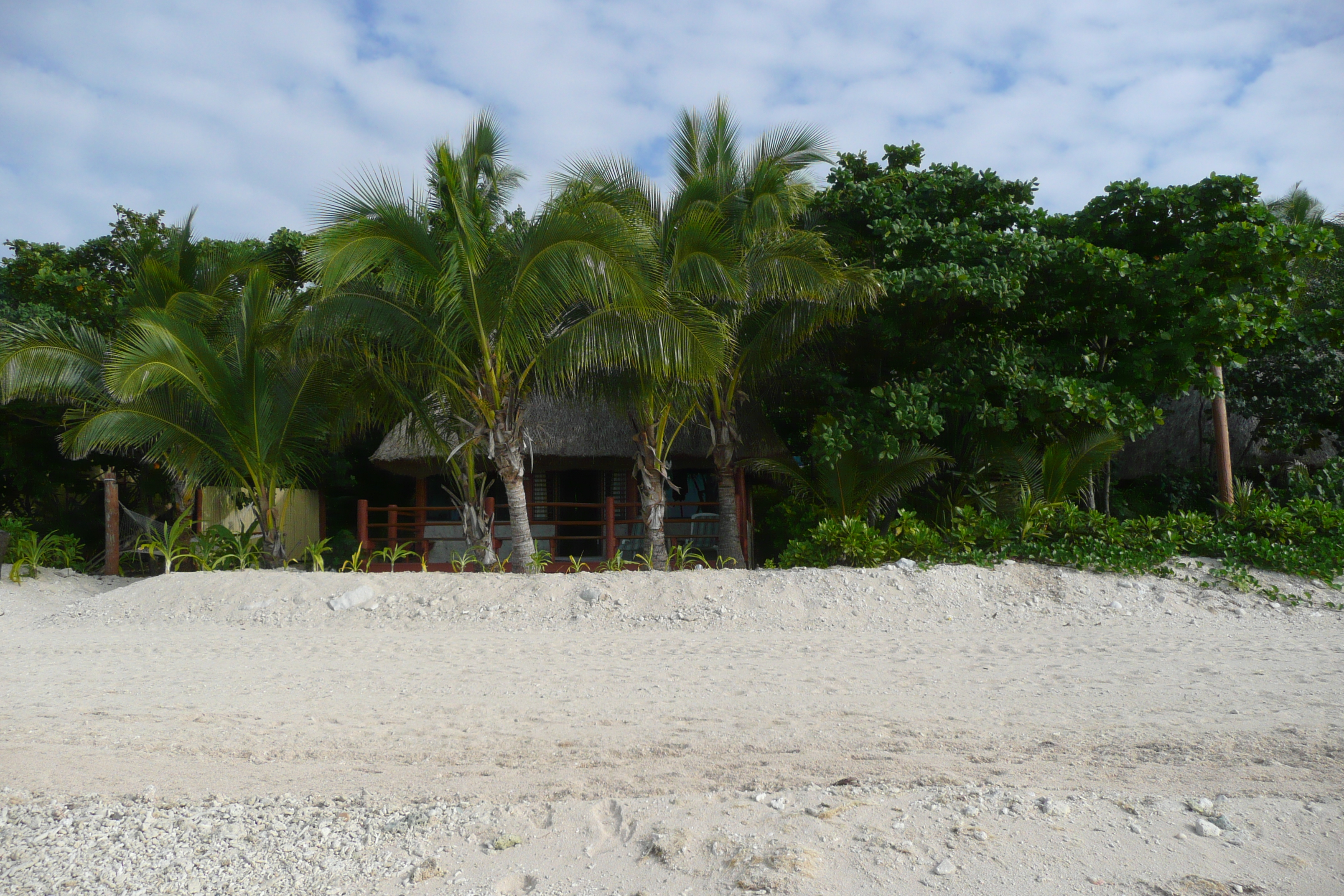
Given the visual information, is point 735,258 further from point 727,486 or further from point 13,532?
point 13,532

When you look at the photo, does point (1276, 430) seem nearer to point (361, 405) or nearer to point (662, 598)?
point (662, 598)

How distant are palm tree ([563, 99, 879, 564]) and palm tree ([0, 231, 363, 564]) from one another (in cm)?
389

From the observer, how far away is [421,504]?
13688 millimetres

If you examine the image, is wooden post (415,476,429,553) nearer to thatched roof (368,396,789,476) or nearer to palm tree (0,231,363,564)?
thatched roof (368,396,789,476)

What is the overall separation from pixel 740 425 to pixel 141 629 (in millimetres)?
7633

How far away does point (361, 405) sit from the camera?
400 inches

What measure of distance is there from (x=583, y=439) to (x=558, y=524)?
5.04 ft

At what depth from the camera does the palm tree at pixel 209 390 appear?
31.0 ft

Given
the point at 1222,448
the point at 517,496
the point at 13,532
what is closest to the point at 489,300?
the point at 517,496

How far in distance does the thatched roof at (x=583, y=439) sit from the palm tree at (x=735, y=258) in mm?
677

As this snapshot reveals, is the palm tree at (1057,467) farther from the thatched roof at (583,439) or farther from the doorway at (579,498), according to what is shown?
the doorway at (579,498)

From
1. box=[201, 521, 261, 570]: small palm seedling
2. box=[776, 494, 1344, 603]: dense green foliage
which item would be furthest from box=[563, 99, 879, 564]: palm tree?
box=[201, 521, 261, 570]: small palm seedling

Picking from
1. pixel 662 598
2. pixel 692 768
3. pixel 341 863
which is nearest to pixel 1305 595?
pixel 662 598

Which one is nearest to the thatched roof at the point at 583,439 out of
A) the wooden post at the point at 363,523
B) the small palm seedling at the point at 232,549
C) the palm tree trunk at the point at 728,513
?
the palm tree trunk at the point at 728,513
